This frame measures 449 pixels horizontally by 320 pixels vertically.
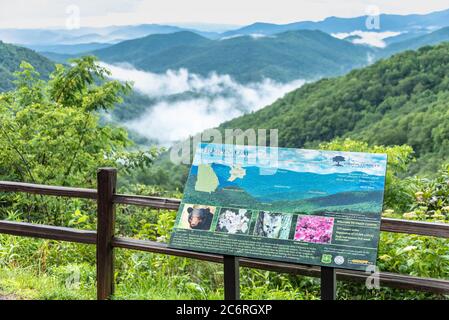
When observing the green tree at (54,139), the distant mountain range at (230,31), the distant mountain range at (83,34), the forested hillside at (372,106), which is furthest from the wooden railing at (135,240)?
the distant mountain range at (230,31)

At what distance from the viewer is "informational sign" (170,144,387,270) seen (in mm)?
2721

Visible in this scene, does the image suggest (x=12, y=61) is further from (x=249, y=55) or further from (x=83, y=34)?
(x=249, y=55)

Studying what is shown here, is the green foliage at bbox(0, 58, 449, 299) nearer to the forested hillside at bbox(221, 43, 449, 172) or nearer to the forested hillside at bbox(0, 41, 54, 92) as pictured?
the forested hillside at bbox(0, 41, 54, 92)

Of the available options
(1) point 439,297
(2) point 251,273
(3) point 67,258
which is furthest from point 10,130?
(1) point 439,297

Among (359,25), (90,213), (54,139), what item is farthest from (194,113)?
(90,213)

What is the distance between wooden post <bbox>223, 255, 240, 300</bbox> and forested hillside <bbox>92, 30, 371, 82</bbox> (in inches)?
1259

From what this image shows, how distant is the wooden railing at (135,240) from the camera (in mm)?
2799

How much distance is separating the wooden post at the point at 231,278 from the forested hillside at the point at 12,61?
13.1 m

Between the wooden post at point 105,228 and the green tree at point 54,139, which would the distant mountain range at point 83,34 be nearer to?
the green tree at point 54,139

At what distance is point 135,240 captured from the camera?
3.34 m

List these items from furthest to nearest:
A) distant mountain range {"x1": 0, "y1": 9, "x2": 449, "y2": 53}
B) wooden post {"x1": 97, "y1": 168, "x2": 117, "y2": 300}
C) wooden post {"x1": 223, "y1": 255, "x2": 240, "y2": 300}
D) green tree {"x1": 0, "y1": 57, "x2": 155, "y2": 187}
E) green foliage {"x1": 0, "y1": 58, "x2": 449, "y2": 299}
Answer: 1. distant mountain range {"x1": 0, "y1": 9, "x2": 449, "y2": 53}
2. green tree {"x1": 0, "y1": 57, "x2": 155, "y2": 187}
3. green foliage {"x1": 0, "y1": 58, "x2": 449, "y2": 299}
4. wooden post {"x1": 97, "y1": 168, "x2": 117, "y2": 300}
5. wooden post {"x1": 223, "y1": 255, "x2": 240, "y2": 300}

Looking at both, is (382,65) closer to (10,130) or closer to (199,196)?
(10,130)

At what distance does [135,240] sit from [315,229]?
3.39 ft

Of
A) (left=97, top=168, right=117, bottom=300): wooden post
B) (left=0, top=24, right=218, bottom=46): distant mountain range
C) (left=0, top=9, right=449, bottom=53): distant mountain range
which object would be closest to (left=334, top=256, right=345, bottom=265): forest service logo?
(left=97, top=168, right=117, bottom=300): wooden post
